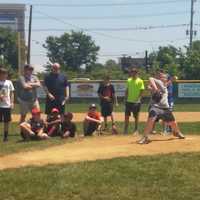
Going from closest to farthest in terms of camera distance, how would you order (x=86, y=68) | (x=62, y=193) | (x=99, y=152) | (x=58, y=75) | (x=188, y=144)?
(x=62, y=193) < (x=99, y=152) < (x=188, y=144) < (x=58, y=75) < (x=86, y=68)

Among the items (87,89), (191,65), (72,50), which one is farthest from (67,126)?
(72,50)

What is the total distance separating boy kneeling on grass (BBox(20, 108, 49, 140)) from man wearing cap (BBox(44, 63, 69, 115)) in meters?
1.15

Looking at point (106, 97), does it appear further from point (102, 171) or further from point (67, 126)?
point (102, 171)

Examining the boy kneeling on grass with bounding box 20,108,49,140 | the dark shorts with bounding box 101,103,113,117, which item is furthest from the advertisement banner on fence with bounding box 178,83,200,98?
the boy kneeling on grass with bounding box 20,108,49,140

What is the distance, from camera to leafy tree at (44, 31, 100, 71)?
359ft

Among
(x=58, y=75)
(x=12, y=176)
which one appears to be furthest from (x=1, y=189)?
(x=58, y=75)

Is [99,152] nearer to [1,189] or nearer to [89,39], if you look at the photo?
[1,189]

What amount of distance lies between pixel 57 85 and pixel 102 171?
610 centimetres

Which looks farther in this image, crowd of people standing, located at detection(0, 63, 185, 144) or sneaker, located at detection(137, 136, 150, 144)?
crowd of people standing, located at detection(0, 63, 185, 144)

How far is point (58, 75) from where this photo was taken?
15.3 meters

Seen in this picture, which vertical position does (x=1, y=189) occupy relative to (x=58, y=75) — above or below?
below

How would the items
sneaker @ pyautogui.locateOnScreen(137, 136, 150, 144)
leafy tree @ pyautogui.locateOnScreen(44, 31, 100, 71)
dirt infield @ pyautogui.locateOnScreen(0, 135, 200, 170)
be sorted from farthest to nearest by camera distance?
1. leafy tree @ pyautogui.locateOnScreen(44, 31, 100, 71)
2. sneaker @ pyautogui.locateOnScreen(137, 136, 150, 144)
3. dirt infield @ pyautogui.locateOnScreen(0, 135, 200, 170)

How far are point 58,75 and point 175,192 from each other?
23.9 ft

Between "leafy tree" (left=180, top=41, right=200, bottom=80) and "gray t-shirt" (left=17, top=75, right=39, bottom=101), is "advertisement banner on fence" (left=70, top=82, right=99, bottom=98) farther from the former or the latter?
"gray t-shirt" (left=17, top=75, right=39, bottom=101)
